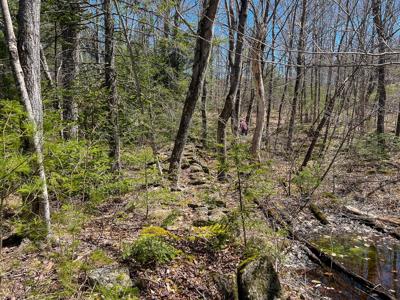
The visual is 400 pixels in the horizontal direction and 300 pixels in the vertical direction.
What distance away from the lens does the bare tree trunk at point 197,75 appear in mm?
6852

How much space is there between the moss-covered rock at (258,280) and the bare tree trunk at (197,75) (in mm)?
3492

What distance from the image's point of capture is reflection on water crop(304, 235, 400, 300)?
4.73m

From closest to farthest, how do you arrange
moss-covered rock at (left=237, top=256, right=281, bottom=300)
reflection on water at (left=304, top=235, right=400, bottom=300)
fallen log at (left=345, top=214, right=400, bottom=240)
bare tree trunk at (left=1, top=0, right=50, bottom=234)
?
1. bare tree trunk at (left=1, top=0, right=50, bottom=234)
2. moss-covered rock at (left=237, top=256, right=281, bottom=300)
3. reflection on water at (left=304, top=235, right=400, bottom=300)
4. fallen log at (left=345, top=214, right=400, bottom=240)

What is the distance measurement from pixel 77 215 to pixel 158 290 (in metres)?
1.32

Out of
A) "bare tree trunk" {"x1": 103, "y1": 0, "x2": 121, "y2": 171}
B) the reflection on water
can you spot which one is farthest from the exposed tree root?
"bare tree trunk" {"x1": 103, "y1": 0, "x2": 121, "y2": 171}

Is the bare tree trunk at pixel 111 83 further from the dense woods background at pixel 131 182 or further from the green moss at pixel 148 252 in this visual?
the green moss at pixel 148 252

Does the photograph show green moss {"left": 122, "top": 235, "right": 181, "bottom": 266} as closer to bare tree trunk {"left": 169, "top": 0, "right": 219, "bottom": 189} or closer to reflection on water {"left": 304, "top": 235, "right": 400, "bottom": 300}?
reflection on water {"left": 304, "top": 235, "right": 400, "bottom": 300}

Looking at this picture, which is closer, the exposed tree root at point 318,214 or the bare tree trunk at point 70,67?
the bare tree trunk at point 70,67

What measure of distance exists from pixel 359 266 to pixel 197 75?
17.0 ft

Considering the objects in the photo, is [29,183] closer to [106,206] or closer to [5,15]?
[5,15]

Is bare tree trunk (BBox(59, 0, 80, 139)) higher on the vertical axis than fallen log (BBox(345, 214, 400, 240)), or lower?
higher

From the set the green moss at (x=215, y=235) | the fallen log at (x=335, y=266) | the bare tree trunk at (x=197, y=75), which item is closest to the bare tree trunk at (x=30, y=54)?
the green moss at (x=215, y=235)

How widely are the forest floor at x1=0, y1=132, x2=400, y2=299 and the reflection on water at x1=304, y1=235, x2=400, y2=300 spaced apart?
1.1 inches

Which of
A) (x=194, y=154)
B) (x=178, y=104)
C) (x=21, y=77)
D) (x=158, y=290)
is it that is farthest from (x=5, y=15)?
(x=194, y=154)
